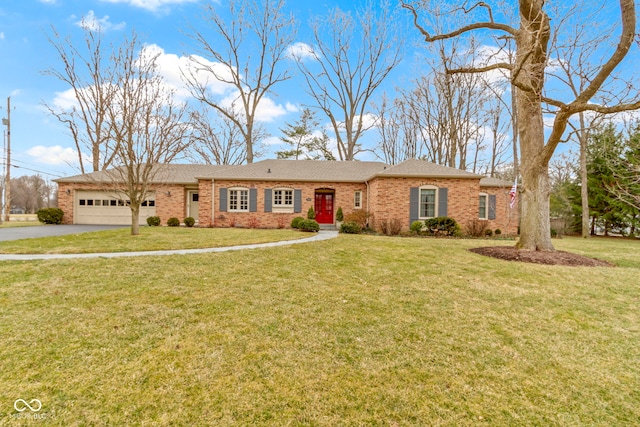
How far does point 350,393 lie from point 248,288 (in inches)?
111

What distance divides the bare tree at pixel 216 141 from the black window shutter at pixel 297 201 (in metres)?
13.8

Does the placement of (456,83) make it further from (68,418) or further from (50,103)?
(50,103)

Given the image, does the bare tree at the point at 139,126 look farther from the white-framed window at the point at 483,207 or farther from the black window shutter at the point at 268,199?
the white-framed window at the point at 483,207

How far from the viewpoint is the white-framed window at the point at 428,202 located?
1476 centimetres

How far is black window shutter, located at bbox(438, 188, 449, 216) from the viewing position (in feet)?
48.2

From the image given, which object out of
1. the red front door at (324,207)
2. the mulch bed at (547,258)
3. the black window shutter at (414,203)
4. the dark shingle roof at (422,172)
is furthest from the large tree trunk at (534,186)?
the red front door at (324,207)

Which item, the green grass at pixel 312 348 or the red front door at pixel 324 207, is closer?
the green grass at pixel 312 348

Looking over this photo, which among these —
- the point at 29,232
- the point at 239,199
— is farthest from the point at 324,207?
the point at 29,232

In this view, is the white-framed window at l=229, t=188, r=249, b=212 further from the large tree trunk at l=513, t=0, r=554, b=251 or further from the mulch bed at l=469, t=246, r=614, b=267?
the large tree trunk at l=513, t=0, r=554, b=251

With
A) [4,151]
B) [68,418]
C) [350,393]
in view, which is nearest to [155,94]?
[68,418]

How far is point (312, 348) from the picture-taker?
10.1ft

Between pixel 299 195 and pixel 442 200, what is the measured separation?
7.76 m

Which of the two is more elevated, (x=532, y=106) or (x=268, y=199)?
(x=532, y=106)

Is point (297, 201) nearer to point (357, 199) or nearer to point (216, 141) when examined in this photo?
point (357, 199)
